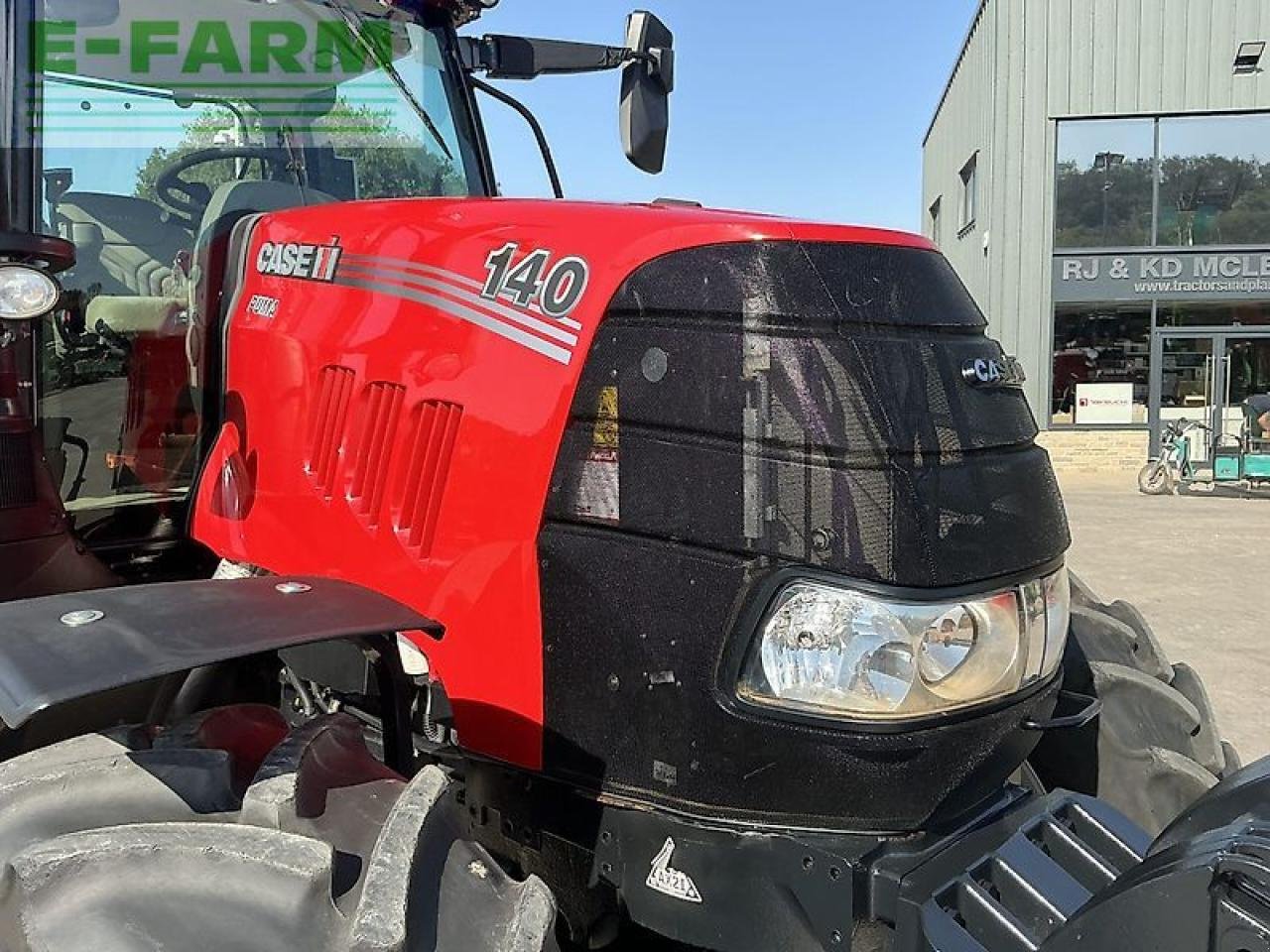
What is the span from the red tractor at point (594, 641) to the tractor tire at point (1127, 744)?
0.26 ft

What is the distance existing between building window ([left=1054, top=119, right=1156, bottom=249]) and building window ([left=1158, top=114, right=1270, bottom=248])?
299mm

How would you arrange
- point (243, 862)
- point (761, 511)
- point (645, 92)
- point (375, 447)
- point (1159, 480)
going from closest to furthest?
1. point (243, 862)
2. point (761, 511)
3. point (375, 447)
4. point (645, 92)
5. point (1159, 480)

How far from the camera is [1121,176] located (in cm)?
1600

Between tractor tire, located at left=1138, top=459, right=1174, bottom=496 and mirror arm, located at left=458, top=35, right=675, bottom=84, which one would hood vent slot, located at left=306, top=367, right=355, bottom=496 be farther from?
tractor tire, located at left=1138, top=459, right=1174, bottom=496

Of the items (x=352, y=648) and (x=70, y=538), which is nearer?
(x=352, y=648)

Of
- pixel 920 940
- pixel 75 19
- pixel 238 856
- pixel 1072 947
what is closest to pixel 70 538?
pixel 75 19

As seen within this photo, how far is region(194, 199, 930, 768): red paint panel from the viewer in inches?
73.5

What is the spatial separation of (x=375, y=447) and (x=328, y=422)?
14 centimetres

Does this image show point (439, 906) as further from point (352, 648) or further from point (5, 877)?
point (352, 648)

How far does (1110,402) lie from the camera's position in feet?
52.9

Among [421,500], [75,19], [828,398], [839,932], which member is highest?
[75,19]

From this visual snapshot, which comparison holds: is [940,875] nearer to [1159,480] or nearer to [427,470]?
[427,470]

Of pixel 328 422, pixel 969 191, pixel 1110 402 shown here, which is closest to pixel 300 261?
pixel 328 422

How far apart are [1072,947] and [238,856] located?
1014 millimetres
